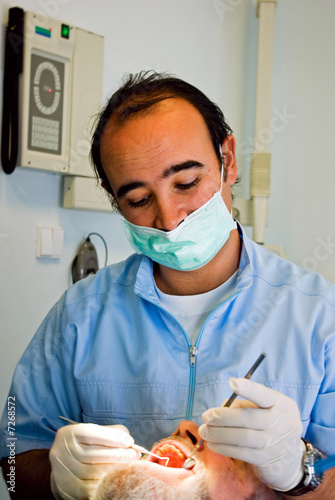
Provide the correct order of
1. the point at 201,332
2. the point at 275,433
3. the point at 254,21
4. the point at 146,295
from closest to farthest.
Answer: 1. the point at 275,433
2. the point at 201,332
3. the point at 146,295
4. the point at 254,21

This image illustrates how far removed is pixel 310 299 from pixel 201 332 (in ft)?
0.96

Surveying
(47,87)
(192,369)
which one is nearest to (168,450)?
(192,369)

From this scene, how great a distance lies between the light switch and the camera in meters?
2.05

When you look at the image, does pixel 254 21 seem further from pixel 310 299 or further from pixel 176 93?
pixel 310 299

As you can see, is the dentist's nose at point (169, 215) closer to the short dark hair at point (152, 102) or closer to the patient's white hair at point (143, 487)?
the short dark hair at point (152, 102)

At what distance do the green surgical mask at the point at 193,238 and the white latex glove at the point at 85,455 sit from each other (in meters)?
0.44

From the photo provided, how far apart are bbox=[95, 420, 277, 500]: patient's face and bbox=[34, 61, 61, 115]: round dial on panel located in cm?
142

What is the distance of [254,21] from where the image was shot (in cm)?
286

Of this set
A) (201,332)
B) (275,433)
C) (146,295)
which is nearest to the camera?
(275,433)

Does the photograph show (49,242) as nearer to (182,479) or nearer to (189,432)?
(189,432)

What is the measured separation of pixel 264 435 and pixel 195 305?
18.8 inches

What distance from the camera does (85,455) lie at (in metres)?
1.06

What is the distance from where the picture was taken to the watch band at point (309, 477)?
994mm

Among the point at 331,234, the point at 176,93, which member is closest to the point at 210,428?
the point at 176,93
